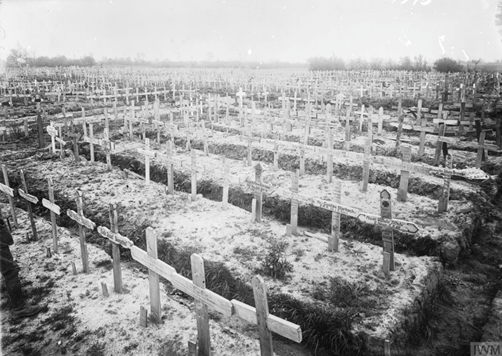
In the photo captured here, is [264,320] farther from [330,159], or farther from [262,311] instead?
[330,159]

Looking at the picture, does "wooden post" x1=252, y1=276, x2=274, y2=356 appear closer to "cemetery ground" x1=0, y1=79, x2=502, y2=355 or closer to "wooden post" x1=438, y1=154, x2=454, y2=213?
"cemetery ground" x1=0, y1=79, x2=502, y2=355

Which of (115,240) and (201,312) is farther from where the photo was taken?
(115,240)

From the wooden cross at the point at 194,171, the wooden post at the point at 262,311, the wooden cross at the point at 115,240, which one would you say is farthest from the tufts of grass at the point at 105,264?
the wooden post at the point at 262,311

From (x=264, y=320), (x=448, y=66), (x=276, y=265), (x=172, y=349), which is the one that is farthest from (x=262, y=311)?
(x=448, y=66)

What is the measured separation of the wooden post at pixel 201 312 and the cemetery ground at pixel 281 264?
1.29 feet

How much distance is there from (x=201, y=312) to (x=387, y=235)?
3.40 metres

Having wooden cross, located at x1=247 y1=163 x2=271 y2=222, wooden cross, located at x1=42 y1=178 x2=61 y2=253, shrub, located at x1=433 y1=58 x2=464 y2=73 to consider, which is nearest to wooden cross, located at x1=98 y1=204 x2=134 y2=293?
wooden cross, located at x1=42 y1=178 x2=61 y2=253

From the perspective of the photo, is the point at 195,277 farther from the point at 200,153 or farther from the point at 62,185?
the point at 200,153

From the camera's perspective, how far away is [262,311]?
335cm

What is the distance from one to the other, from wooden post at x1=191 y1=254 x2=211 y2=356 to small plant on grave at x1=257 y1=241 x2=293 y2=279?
2090mm

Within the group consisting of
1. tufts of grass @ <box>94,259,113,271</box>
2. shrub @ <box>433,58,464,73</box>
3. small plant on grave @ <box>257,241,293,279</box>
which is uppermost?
shrub @ <box>433,58,464,73</box>

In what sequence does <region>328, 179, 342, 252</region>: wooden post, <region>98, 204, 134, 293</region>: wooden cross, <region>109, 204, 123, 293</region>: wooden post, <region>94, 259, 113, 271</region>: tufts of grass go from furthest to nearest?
1. <region>328, 179, 342, 252</region>: wooden post
2. <region>94, 259, 113, 271</region>: tufts of grass
3. <region>109, 204, 123, 293</region>: wooden post
4. <region>98, 204, 134, 293</region>: wooden cross

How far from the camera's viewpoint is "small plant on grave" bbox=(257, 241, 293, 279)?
5897 millimetres

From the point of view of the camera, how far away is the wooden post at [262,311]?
10.7 feet
